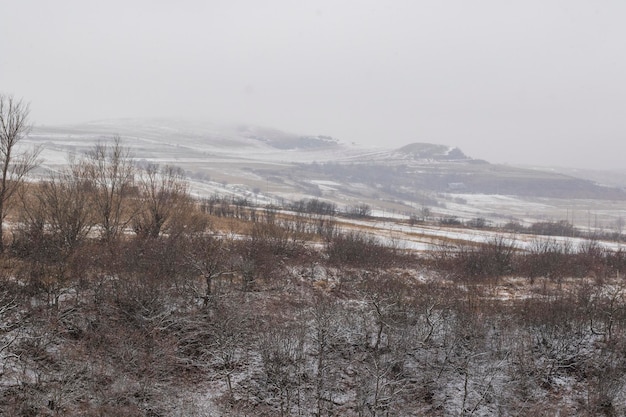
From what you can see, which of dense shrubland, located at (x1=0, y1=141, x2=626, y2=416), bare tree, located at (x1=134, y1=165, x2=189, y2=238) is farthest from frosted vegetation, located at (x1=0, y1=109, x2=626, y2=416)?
bare tree, located at (x1=134, y1=165, x2=189, y2=238)

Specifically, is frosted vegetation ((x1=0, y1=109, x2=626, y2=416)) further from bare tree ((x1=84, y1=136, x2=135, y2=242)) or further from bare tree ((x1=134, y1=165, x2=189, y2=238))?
bare tree ((x1=134, y1=165, x2=189, y2=238))

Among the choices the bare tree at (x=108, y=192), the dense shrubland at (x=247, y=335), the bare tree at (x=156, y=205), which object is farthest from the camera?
Result: the bare tree at (x=156, y=205)

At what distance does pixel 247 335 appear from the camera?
17688mm

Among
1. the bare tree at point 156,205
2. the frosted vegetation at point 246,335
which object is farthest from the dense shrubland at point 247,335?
the bare tree at point 156,205

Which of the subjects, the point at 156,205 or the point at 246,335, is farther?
the point at 156,205


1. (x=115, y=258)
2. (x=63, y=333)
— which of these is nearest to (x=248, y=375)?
(x=63, y=333)

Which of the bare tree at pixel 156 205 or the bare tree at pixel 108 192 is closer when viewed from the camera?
the bare tree at pixel 108 192

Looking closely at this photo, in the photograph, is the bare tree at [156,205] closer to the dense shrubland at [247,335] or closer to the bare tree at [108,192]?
the dense shrubland at [247,335]

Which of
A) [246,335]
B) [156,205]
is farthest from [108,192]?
[246,335]

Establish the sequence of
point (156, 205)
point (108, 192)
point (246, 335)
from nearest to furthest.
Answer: point (246, 335), point (108, 192), point (156, 205)

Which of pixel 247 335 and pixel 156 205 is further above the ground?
pixel 156 205

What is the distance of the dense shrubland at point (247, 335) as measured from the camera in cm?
1409

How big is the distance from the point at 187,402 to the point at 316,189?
152206mm

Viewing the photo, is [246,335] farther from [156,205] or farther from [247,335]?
[156,205]
